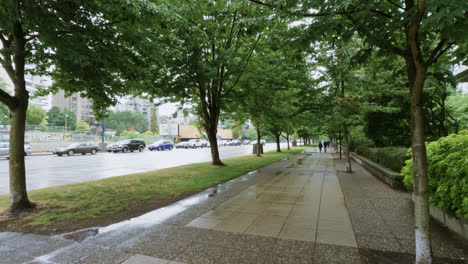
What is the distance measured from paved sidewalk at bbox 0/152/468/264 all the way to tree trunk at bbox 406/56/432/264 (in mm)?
373

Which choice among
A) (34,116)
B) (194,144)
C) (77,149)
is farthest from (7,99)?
(34,116)

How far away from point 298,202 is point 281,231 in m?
2.23

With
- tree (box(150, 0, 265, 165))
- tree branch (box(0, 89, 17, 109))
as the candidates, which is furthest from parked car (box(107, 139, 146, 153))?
tree branch (box(0, 89, 17, 109))

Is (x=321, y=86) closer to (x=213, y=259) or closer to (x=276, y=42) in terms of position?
(x=276, y=42)

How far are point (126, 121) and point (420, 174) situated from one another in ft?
399

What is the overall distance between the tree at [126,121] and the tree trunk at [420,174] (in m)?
116

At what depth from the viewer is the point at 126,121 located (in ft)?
366

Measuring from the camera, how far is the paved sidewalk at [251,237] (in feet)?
11.1

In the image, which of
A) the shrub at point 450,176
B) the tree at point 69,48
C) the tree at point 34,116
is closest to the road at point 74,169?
the tree at point 69,48

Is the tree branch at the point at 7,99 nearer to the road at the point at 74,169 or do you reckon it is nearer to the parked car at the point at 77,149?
the road at the point at 74,169

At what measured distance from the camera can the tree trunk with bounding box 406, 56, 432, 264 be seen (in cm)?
302

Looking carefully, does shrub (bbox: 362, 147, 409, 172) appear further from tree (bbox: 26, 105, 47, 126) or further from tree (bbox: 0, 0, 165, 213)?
tree (bbox: 26, 105, 47, 126)

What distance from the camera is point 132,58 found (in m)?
6.96

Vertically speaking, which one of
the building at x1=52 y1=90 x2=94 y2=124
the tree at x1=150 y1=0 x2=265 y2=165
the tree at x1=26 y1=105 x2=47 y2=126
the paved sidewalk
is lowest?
the paved sidewalk
